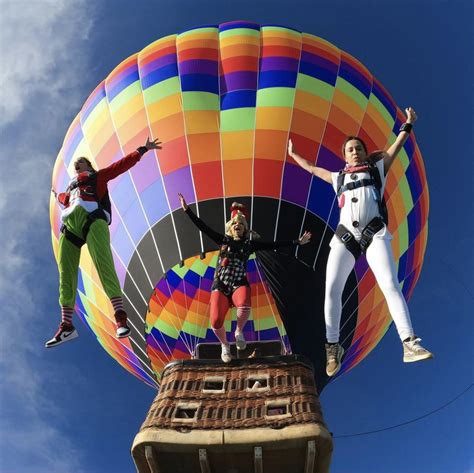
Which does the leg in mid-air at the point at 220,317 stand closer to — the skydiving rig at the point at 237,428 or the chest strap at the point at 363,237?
the skydiving rig at the point at 237,428

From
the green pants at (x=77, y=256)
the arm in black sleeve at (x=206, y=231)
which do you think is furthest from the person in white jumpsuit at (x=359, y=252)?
the green pants at (x=77, y=256)

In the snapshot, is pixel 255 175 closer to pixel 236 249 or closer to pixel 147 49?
pixel 236 249

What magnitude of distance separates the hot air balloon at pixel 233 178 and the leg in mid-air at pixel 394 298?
8.33ft

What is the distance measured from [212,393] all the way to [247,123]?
12.7 ft

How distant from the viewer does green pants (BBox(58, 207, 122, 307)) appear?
5562 millimetres

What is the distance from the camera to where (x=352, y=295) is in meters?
7.65

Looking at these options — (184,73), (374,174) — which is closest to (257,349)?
(374,174)

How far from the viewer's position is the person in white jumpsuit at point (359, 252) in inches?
181

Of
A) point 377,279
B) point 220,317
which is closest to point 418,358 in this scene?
point 377,279

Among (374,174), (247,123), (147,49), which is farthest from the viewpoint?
(147,49)

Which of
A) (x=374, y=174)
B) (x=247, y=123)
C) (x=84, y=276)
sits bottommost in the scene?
(x=374, y=174)

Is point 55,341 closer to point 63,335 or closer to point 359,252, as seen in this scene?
point 63,335

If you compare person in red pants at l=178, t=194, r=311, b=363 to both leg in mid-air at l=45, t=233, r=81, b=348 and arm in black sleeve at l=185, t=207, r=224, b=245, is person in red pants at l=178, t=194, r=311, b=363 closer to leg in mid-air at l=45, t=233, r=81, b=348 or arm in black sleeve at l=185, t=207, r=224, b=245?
arm in black sleeve at l=185, t=207, r=224, b=245

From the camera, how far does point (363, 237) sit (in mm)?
4941
